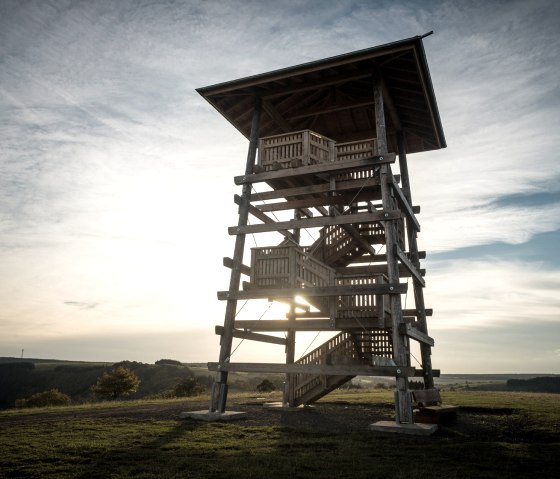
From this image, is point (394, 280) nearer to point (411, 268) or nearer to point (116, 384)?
point (411, 268)

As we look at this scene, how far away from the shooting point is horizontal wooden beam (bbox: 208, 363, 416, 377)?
10.5m

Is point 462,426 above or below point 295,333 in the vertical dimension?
below

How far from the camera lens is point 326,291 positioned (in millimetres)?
11875

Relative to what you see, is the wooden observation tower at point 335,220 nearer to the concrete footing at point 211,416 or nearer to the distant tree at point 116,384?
the concrete footing at point 211,416

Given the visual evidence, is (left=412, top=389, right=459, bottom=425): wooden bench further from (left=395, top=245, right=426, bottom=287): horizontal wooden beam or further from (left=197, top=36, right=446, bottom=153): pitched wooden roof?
(left=197, top=36, right=446, bottom=153): pitched wooden roof

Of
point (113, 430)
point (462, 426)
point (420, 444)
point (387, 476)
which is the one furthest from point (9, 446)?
point (462, 426)

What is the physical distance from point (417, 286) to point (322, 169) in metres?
6.66

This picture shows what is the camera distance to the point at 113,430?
9188 mm

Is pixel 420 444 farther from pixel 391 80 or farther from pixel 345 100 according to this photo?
pixel 345 100

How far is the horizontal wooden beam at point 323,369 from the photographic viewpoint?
34.5 feet

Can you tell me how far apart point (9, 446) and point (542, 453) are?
9423 millimetres

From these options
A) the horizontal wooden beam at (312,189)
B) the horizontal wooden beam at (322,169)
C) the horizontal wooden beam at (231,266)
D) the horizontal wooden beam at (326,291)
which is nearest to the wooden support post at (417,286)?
the horizontal wooden beam at (312,189)

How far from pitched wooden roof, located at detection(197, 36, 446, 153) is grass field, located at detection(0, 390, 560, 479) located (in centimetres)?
1093

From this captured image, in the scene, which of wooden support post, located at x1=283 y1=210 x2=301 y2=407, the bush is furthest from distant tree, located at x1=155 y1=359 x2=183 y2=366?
wooden support post, located at x1=283 y1=210 x2=301 y2=407
